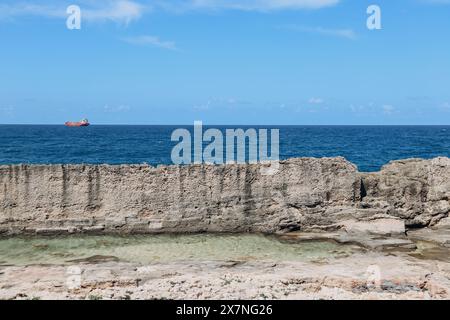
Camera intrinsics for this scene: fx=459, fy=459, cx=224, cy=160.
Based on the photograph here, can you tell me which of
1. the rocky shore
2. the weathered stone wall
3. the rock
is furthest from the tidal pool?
the rock

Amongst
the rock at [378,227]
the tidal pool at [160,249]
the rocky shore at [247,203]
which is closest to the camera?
the tidal pool at [160,249]

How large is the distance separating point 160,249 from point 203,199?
253 cm

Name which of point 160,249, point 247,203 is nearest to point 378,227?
point 247,203

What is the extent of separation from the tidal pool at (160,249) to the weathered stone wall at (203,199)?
0.56 meters

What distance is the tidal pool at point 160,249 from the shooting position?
12633mm

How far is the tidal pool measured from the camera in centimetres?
1263

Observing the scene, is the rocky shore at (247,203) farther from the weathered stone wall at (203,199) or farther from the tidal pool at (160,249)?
the tidal pool at (160,249)

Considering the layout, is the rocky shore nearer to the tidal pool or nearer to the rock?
the rock

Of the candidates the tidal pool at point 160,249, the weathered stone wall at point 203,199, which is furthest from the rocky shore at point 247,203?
the tidal pool at point 160,249

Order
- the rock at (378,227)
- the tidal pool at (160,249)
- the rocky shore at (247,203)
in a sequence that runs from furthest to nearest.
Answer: the rock at (378,227)
the rocky shore at (247,203)
the tidal pool at (160,249)
